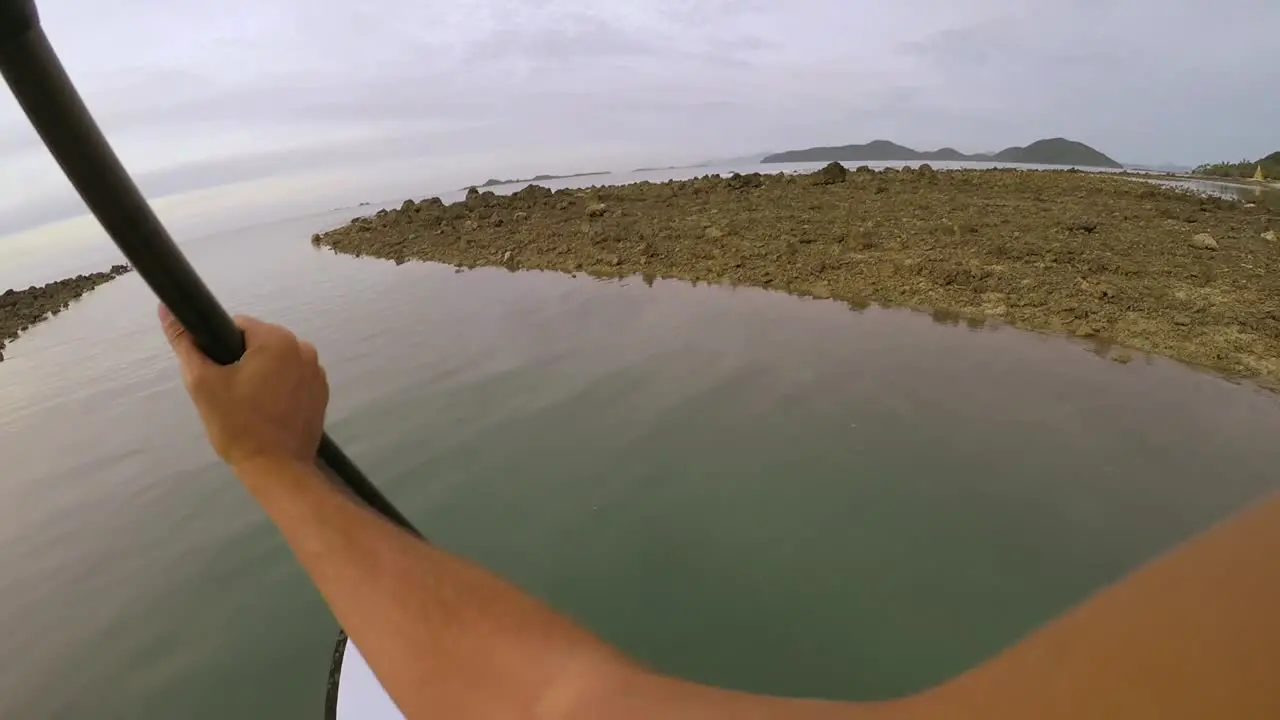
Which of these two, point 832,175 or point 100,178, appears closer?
point 100,178

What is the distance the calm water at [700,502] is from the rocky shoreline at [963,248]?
2.97ft

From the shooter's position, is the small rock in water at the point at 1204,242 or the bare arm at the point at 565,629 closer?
the bare arm at the point at 565,629

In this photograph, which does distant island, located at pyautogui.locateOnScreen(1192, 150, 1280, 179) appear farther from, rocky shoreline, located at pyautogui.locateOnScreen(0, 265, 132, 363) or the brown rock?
rocky shoreline, located at pyautogui.locateOnScreen(0, 265, 132, 363)

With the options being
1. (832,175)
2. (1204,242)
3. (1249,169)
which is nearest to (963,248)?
(1204,242)

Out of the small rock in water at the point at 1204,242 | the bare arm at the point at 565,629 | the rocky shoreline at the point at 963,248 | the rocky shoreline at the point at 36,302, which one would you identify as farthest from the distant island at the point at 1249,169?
the rocky shoreline at the point at 36,302

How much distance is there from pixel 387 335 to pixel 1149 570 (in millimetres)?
10329

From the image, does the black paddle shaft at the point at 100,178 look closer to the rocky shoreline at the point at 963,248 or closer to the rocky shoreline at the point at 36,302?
the rocky shoreline at the point at 963,248

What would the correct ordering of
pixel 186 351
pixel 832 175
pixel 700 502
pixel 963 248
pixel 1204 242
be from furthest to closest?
pixel 832 175
pixel 963 248
pixel 1204 242
pixel 700 502
pixel 186 351

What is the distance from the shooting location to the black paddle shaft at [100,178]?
2.97 feet

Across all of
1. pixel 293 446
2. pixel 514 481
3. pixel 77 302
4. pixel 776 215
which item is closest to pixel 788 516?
pixel 514 481

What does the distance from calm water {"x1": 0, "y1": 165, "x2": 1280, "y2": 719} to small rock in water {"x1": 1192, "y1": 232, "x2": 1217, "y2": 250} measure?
452cm

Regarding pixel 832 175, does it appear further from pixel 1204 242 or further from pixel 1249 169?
pixel 1249 169

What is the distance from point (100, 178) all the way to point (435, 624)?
93 cm

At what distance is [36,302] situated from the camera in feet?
69.6
